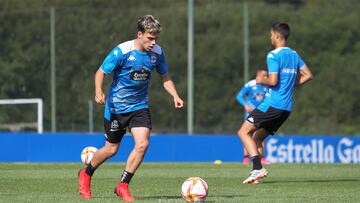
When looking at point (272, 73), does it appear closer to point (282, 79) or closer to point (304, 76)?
point (282, 79)

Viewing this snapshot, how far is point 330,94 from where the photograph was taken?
132 ft

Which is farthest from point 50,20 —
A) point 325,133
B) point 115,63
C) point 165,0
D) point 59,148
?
point 115,63

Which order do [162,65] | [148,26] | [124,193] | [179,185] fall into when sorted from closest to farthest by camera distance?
[124,193] < [148,26] < [162,65] < [179,185]

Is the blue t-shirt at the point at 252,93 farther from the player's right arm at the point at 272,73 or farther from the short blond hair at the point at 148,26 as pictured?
the short blond hair at the point at 148,26

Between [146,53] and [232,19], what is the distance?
33096 mm

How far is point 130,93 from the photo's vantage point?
11.1 meters

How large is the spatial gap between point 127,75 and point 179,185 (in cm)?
270

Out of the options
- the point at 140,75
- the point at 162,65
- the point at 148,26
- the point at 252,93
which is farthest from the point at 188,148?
the point at 148,26

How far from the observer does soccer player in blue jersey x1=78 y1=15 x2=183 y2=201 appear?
1087cm

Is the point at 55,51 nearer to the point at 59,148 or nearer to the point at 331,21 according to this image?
the point at 59,148

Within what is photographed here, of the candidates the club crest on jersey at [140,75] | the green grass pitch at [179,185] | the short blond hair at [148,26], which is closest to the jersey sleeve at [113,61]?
the club crest on jersey at [140,75]

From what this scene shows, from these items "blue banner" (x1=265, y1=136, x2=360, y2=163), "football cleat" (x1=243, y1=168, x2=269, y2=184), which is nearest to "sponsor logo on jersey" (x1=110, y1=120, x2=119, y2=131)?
"football cleat" (x1=243, y1=168, x2=269, y2=184)

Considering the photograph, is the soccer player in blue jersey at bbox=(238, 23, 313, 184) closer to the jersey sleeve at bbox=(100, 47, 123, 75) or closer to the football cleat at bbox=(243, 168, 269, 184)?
the football cleat at bbox=(243, 168, 269, 184)

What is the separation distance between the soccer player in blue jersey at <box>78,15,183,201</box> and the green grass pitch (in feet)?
1.60
